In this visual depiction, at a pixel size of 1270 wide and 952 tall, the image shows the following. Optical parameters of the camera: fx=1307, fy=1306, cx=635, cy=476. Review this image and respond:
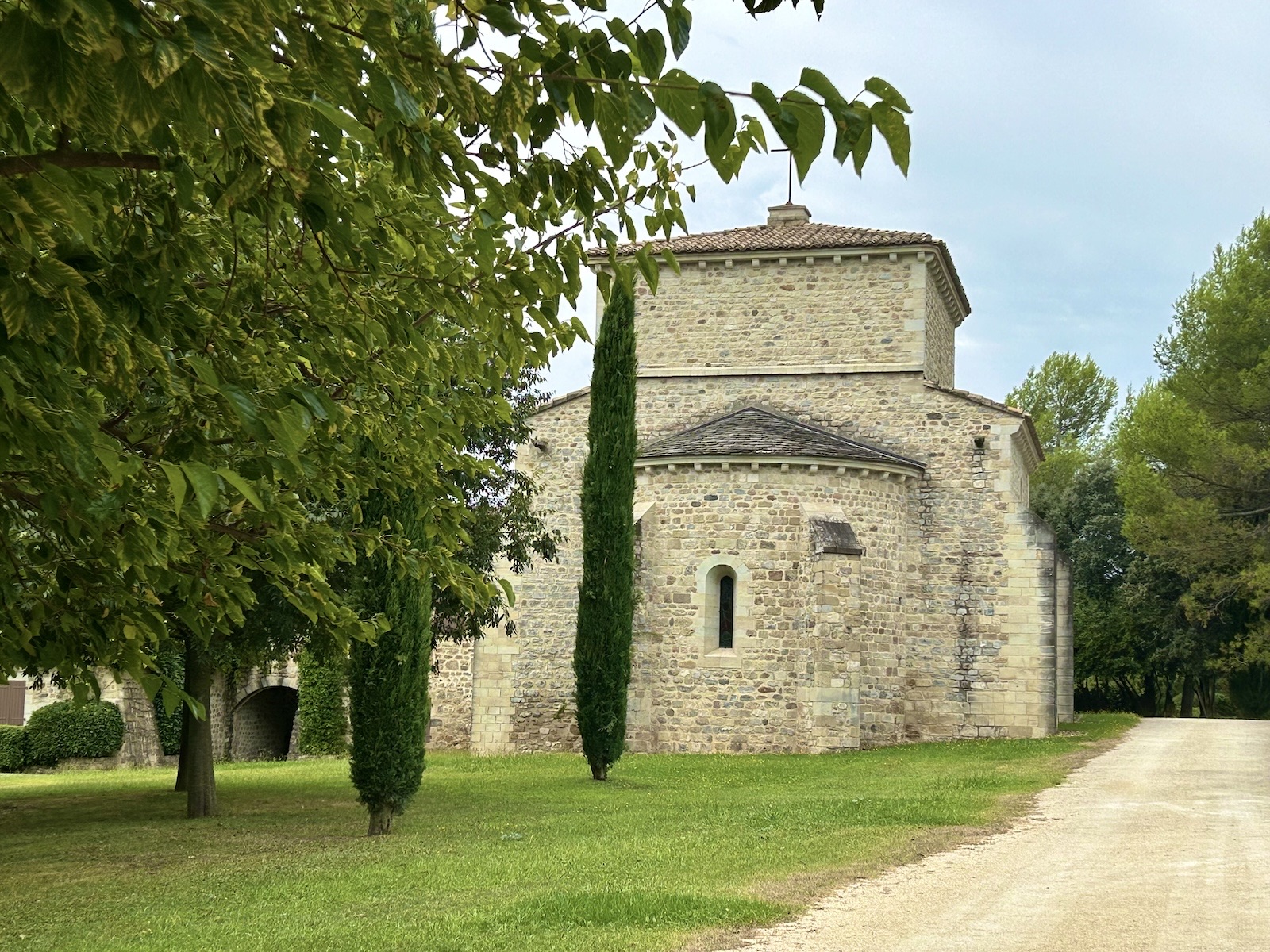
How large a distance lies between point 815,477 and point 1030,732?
6232 millimetres

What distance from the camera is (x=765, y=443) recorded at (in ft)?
76.6

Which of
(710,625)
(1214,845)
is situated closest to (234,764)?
(710,625)

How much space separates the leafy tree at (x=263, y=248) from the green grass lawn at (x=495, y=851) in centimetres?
260

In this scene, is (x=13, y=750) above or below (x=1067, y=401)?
below

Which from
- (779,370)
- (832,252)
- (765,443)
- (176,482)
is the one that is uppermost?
(832,252)

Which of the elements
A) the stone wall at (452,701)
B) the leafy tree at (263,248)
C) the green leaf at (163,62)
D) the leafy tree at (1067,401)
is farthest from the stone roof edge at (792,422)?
the leafy tree at (1067,401)

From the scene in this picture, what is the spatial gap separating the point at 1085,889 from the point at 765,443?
14.6 meters

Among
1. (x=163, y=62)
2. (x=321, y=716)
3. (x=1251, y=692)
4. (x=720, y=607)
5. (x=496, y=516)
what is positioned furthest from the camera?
(x=1251, y=692)

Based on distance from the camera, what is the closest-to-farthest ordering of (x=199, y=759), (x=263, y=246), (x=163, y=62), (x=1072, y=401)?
1. (x=163, y=62)
2. (x=263, y=246)
3. (x=199, y=759)
4. (x=1072, y=401)

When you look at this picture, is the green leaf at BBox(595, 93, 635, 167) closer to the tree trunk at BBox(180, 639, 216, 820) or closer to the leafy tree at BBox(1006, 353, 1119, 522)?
the tree trunk at BBox(180, 639, 216, 820)

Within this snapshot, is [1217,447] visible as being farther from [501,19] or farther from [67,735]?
[501,19]

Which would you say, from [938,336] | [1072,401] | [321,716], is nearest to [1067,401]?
[1072,401]

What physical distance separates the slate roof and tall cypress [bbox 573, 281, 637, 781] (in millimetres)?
4562

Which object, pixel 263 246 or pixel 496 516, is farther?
pixel 496 516
